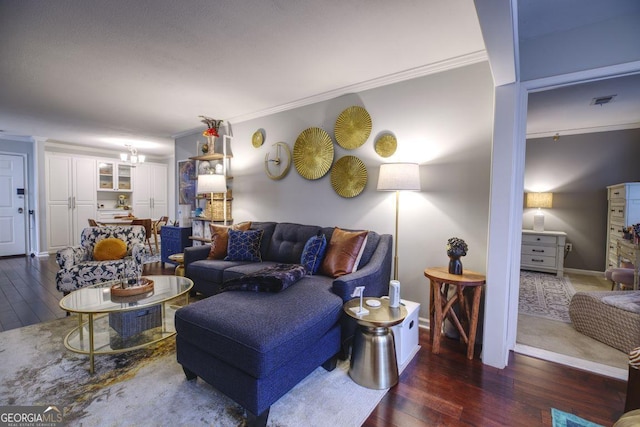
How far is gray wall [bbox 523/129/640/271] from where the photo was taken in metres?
4.13

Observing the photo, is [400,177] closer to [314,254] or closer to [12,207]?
[314,254]

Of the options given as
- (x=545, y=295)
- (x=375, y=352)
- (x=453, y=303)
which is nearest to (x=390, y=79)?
(x=453, y=303)

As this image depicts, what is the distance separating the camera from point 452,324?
7.91 ft

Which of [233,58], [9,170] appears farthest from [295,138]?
[9,170]

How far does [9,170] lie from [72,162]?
0.99 meters

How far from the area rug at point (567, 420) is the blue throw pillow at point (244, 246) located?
2664 millimetres

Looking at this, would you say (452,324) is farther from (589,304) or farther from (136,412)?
(136,412)

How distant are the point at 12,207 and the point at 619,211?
10498 mm

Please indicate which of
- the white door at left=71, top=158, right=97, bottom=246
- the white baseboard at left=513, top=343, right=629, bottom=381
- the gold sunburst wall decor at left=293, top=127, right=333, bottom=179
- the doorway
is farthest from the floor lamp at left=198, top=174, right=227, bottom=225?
the white door at left=71, top=158, right=97, bottom=246

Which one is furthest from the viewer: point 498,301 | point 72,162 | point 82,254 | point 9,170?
point 72,162

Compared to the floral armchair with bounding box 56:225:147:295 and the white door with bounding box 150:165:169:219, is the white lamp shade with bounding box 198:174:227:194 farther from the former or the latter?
the white door with bounding box 150:165:169:219

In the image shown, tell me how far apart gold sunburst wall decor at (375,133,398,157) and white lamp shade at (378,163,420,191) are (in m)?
0.43

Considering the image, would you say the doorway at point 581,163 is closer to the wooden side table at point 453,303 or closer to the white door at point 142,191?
the wooden side table at point 453,303

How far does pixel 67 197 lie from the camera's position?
6.24m
